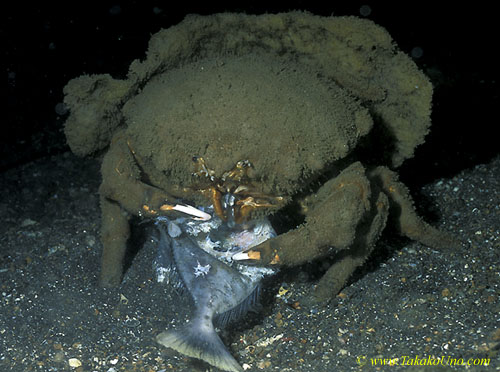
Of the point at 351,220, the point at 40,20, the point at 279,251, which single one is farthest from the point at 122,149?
the point at 40,20

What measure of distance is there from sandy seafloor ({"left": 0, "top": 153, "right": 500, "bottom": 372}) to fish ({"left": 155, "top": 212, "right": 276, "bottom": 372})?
252 mm

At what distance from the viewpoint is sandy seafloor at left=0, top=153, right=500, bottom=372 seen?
121 inches

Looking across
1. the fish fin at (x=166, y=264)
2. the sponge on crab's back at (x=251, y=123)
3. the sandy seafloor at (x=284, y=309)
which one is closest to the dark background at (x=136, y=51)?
the sandy seafloor at (x=284, y=309)

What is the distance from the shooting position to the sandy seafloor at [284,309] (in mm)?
3074

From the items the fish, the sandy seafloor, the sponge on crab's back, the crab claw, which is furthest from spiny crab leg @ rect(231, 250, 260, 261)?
the sandy seafloor

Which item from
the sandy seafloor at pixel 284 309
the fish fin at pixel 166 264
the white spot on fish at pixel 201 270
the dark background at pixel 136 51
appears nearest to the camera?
the sandy seafloor at pixel 284 309

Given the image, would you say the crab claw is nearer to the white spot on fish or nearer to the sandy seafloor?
the white spot on fish

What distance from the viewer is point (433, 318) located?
126 inches

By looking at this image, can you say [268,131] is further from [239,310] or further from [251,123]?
[239,310]

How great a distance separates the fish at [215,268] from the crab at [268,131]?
168 mm

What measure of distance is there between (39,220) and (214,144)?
7.86ft

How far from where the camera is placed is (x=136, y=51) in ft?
20.6

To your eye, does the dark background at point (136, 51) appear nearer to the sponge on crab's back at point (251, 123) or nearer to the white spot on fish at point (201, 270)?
the sponge on crab's back at point (251, 123)

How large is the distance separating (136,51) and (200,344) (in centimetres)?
444
